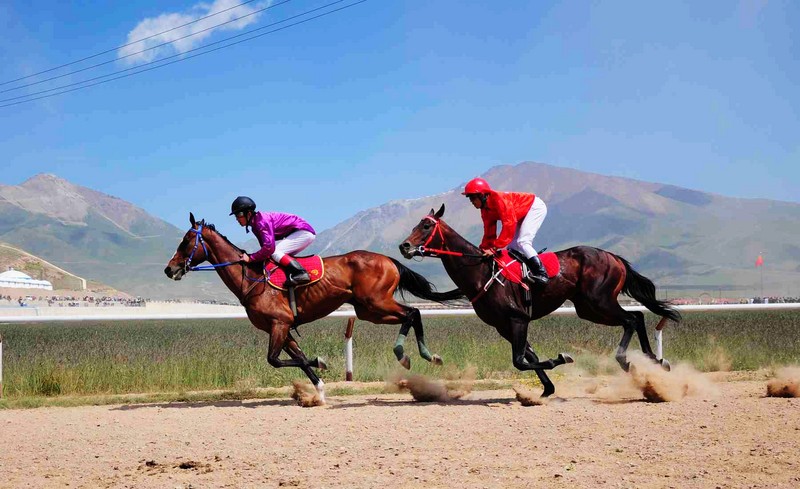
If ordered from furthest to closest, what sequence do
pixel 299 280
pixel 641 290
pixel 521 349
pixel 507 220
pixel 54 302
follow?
pixel 54 302 < pixel 641 290 < pixel 299 280 < pixel 507 220 < pixel 521 349

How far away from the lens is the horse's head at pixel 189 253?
10.8 metres

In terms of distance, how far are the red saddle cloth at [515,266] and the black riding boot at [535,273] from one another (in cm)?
9

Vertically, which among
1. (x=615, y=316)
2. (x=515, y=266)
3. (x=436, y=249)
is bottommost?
(x=615, y=316)

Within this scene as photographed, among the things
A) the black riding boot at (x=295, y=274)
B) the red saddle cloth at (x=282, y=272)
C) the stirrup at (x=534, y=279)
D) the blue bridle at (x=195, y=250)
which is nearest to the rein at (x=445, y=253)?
the stirrup at (x=534, y=279)

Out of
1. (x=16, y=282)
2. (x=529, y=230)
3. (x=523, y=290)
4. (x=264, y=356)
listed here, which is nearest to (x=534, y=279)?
(x=523, y=290)

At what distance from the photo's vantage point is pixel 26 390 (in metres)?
12.0

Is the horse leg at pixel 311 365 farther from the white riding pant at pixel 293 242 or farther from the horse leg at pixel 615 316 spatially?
the horse leg at pixel 615 316

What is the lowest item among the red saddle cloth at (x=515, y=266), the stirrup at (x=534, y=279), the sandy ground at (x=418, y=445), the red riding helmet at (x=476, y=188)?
the sandy ground at (x=418, y=445)

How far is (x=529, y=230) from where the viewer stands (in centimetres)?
1073

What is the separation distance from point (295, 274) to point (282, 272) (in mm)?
182

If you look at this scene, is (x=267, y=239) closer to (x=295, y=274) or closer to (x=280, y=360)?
(x=295, y=274)

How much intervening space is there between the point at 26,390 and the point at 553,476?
8.64 meters

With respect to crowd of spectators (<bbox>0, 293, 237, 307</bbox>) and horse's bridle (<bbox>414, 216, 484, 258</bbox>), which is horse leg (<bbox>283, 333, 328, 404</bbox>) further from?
crowd of spectators (<bbox>0, 293, 237, 307</bbox>)

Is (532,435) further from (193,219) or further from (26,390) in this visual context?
(26,390)
